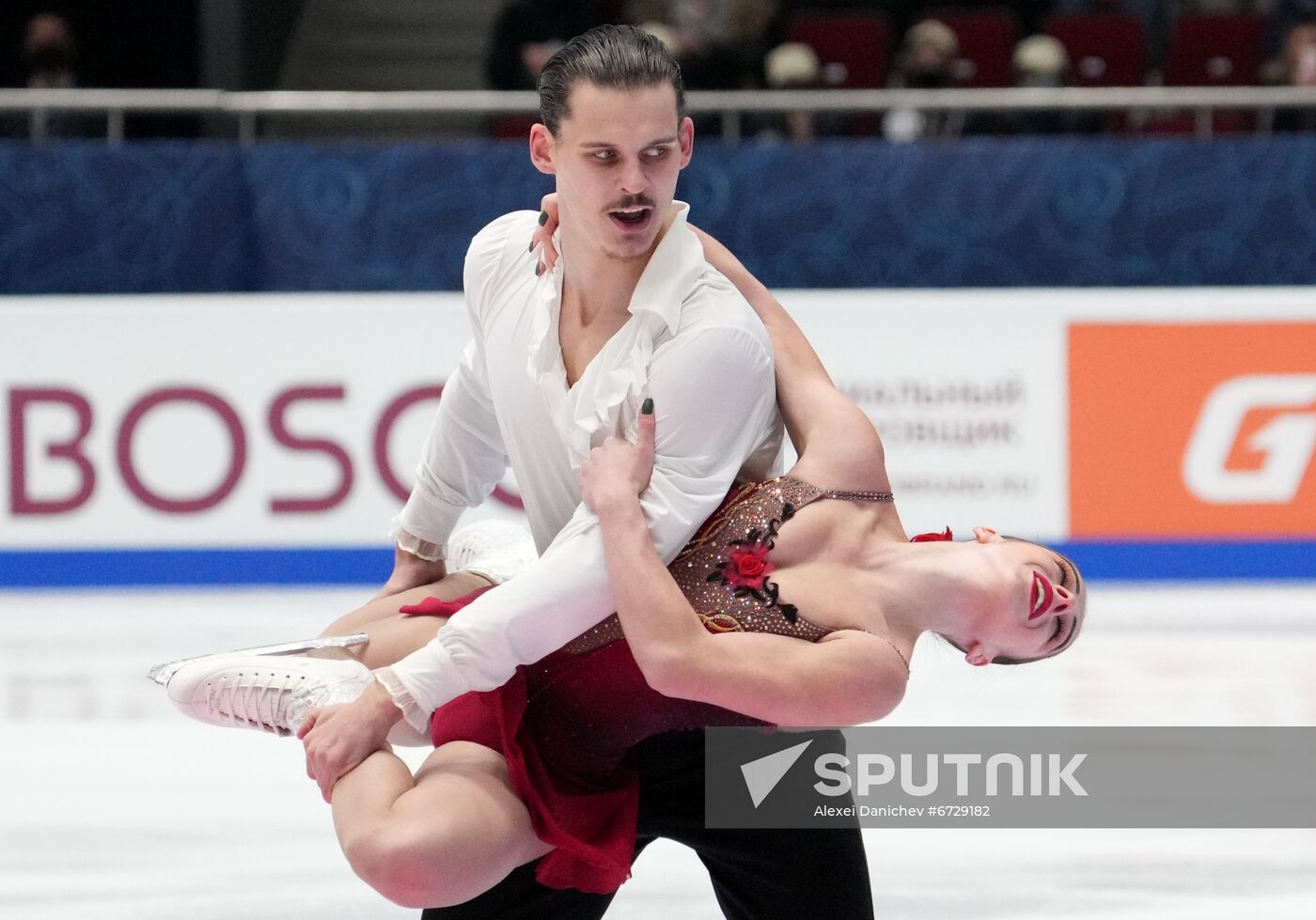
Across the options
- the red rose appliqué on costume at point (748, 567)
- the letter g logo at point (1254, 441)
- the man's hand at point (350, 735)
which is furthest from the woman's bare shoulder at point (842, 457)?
the letter g logo at point (1254, 441)

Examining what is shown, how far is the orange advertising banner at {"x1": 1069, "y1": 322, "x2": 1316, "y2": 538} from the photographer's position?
20.8 feet

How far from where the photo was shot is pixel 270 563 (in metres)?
6.38

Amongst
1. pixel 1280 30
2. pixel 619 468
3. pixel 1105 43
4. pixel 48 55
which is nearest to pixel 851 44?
pixel 1105 43

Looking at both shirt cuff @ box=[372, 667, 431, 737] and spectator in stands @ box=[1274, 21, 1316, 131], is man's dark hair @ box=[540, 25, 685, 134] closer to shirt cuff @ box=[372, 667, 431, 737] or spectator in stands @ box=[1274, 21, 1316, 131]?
shirt cuff @ box=[372, 667, 431, 737]

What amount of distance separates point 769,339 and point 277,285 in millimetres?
4690

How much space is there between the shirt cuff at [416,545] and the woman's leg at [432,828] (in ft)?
1.59

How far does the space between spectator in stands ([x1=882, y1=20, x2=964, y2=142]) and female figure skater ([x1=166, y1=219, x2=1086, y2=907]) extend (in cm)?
470

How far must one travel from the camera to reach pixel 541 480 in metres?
2.44

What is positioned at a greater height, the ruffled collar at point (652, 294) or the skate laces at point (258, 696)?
the ruffled collar at point (652, 294)

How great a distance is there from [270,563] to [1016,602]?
13.8 ft

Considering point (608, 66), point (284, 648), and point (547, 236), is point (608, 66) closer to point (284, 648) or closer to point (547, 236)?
point (547, 236)

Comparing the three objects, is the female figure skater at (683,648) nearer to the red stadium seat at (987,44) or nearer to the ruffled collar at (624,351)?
the ruffled collar at (624,351)

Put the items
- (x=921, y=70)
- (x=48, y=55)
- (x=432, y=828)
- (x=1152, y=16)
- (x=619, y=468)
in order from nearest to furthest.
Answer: (x=432, y=828) → (x=619, y=468) → (x=921, y=70) → (x=48, y=55) → (x=1152, y=16)

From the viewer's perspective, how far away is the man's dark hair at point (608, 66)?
2219 mm
